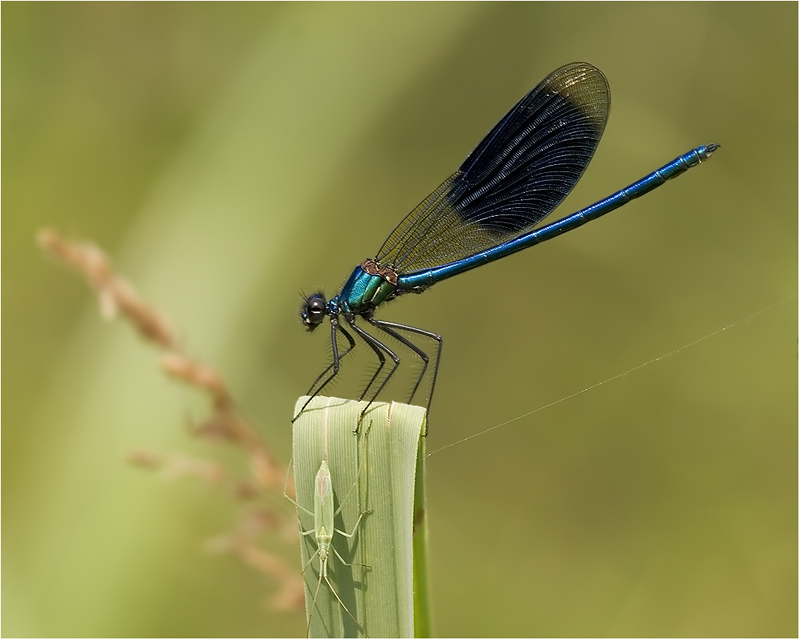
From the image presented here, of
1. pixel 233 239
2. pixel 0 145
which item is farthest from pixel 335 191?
pixel 0 145

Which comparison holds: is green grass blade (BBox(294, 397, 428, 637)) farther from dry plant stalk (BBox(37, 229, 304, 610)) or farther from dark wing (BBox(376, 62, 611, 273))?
dark wing (BBox(376, 62, 611, 273))

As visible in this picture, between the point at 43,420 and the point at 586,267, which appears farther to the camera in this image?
the point at 586,267

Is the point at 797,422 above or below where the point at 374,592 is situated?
above

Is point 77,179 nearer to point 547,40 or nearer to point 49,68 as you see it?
point 49,68

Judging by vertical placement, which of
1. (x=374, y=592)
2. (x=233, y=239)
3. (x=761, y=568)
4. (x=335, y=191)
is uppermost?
(x=335, y=191)

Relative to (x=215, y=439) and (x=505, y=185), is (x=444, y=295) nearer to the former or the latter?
(x=505, y=185)

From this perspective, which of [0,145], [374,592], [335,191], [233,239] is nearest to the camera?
[374,592]
